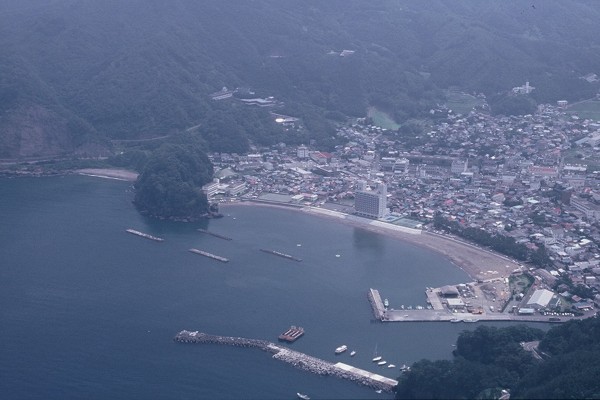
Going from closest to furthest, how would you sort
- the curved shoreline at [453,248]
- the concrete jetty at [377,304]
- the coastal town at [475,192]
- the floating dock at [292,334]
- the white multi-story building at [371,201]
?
the floating dock at [292,334] → the concrete jetty at [377,304] → the coastal town at [475,192] → the curved shoreline at [453,248] → the white multi-story building at [371,201]

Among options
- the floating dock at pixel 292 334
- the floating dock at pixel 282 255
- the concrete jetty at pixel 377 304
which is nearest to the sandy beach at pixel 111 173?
the floating dock at pixel 282 255

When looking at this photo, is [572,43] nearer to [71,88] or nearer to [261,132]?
[261,132]

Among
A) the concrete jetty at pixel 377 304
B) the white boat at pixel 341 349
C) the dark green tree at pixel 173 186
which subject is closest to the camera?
the white boat at pixel 341 349

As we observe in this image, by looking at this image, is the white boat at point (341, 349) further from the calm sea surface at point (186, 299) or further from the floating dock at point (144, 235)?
the floating dock at point (144, 235)

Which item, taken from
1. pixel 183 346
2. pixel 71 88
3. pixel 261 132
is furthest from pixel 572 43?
pixel 183 346

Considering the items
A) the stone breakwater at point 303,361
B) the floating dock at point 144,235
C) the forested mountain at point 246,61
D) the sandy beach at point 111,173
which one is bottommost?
the stone breakwater at point 303,361

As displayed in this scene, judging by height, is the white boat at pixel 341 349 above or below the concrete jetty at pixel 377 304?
below

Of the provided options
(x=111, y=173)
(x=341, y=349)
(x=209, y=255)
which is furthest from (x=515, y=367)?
(x=111, y=173)
